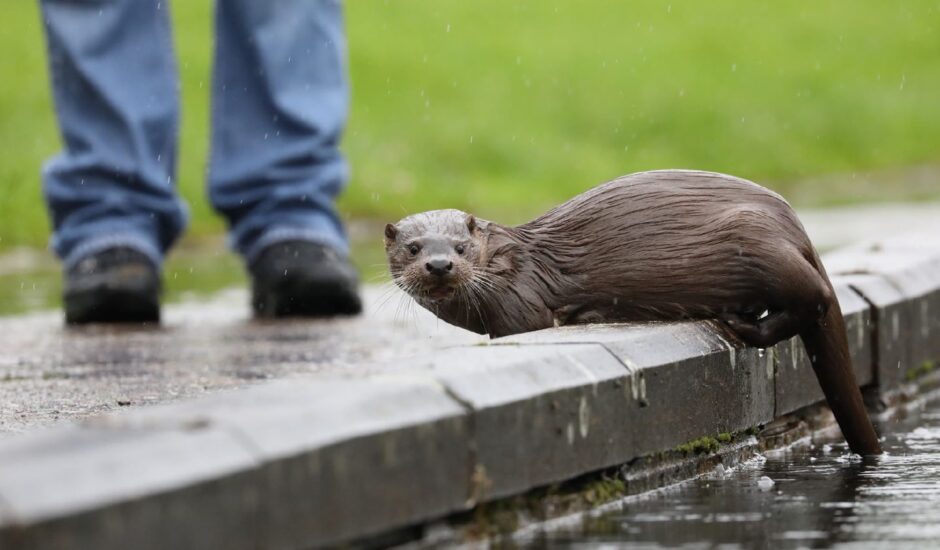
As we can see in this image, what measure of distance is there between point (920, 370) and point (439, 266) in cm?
251

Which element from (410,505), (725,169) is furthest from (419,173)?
(410,505)

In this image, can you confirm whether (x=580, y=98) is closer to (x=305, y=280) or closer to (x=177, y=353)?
(x=305, y=280)

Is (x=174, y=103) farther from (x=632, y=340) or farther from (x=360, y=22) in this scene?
(x=360, y=22)

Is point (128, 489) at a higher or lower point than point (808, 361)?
lower

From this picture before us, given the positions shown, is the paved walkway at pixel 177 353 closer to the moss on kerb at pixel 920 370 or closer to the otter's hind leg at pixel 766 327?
the otter's hind leg at pixel 766 327

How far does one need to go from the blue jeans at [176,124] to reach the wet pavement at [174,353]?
1.44ft

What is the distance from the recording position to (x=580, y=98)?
76.1 ft

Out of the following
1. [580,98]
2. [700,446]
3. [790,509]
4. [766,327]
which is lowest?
[790,509]

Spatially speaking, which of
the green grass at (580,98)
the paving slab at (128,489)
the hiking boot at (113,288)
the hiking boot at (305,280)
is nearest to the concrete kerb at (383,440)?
the paving slab at (128,489)

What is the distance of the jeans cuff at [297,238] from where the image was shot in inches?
311

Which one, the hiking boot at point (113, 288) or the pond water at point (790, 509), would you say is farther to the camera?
the hiking boot at point (113, 288)

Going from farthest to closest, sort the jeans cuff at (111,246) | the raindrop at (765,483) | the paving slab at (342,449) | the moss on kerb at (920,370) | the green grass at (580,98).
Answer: the green grass at (580,98) → the jeans cuff at (111,246) → the moss on kerb at (920,370) → the raindrop at (765,483) → the paving slab at (342,449)

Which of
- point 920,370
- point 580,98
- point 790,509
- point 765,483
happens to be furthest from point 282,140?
point 580,98

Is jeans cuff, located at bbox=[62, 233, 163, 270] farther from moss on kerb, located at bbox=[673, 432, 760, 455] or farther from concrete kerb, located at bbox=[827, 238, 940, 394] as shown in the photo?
moss on kerb, located at bbox=[673, 432, 760, 455]
